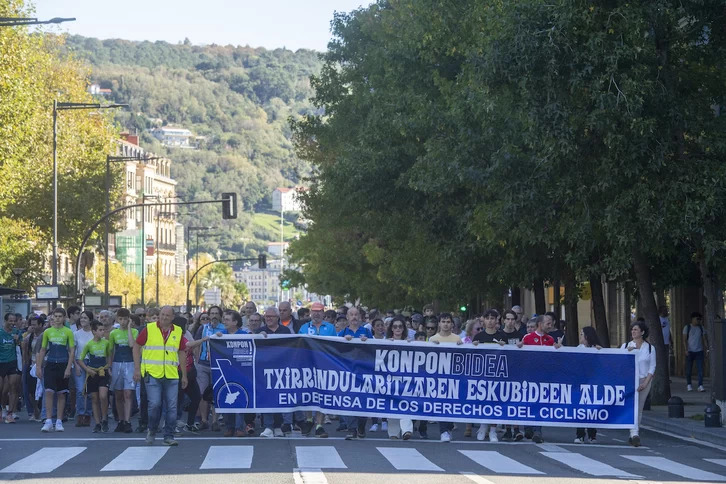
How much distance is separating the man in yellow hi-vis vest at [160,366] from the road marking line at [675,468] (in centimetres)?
591

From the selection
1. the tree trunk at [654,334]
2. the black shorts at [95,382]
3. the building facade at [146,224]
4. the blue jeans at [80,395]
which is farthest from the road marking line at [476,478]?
the building facade at [146,224]

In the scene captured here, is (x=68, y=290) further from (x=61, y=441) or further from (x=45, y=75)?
(x=61, y=441)

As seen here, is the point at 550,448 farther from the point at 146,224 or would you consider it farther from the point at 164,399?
the point at 146,224

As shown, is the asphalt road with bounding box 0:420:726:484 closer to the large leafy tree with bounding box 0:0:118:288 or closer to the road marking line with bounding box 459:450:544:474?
the road marking line with bounding box 459:450:544:474

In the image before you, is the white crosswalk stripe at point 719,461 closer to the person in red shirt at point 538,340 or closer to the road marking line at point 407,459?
the person in red shirt at point 538,340

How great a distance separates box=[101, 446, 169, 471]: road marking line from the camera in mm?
13844

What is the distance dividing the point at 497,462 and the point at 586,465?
3.26ft

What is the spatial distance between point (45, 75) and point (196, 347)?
49482mm

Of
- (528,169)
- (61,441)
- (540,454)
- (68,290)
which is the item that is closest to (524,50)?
(528,169)

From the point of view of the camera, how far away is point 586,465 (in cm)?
1468

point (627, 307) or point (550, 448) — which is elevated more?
point (627, 307)

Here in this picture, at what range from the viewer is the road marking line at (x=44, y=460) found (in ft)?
44.9

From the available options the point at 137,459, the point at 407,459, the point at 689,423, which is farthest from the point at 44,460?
the point at 689,423

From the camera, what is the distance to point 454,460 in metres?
14.9
